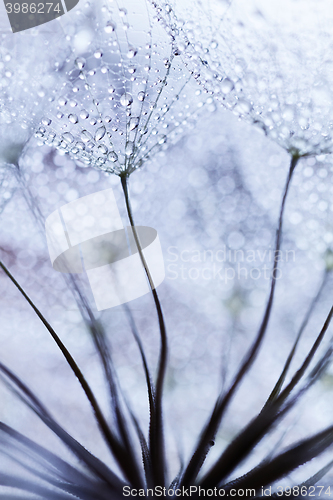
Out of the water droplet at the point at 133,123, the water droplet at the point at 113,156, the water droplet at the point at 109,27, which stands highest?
the water droplet at the point at 109,27

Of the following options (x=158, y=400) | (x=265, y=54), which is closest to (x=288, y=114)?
(x=265, y=54)

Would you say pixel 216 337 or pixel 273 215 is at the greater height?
pixel 273 215

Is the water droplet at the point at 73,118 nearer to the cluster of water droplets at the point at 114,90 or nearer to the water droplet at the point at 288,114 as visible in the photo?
the cluster of water droplets at the point at 114,90

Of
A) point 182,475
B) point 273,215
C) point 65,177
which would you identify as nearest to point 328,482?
point 182,475

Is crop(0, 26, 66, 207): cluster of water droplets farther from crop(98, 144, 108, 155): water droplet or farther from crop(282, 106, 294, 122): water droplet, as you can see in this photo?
crop(282, 106, 294, 122): water droplet

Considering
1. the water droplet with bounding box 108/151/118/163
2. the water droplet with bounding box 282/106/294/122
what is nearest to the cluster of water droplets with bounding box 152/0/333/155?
the water droplet with bounding box 282/106/294/122

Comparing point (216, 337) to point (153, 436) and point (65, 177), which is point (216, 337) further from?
point (65, 177)

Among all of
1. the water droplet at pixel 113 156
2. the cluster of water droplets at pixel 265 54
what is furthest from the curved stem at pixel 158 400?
the cluster of water droplets at pixel 265 54

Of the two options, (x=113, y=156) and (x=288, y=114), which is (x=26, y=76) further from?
(x=288, y=114)
